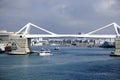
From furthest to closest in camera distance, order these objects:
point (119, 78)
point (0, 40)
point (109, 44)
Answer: point (109, 44) → point (0, 40) → point (119, 78)

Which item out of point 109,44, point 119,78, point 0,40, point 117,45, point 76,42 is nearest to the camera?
point 119,78

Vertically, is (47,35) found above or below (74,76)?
above

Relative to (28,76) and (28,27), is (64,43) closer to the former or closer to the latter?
(28,27)

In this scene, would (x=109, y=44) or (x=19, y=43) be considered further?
(x=109, y=44)

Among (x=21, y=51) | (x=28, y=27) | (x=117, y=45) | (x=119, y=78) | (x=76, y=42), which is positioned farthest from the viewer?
(x=76, y=42)

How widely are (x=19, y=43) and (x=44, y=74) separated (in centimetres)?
3262

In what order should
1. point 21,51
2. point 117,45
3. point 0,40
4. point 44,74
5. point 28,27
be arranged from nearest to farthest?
1. point 44,74
2. point 117,45
3. point 21,51
4. point 28,27
5. point 0,40

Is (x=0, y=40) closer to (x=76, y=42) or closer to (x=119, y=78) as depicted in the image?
(x=119, y=78)

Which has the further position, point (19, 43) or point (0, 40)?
point (0, 40)

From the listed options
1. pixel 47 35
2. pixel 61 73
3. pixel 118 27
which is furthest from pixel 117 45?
pixel 61 73

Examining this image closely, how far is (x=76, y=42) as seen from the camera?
17000 cm

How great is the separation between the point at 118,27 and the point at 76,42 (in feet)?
350

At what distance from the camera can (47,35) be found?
63.4 meters

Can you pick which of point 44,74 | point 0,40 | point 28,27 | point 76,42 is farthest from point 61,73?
point 76,42
